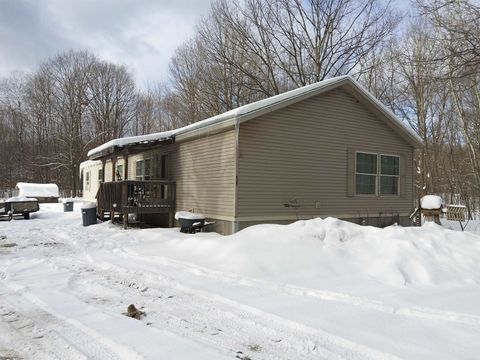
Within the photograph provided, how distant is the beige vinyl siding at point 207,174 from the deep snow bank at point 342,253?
8.18 feet

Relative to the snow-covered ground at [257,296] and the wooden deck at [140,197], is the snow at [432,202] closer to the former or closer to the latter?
the snow-covered ground at [257,296]

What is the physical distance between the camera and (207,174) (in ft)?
38.1

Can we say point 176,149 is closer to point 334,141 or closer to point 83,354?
point 334,141

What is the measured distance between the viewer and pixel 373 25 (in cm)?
2388

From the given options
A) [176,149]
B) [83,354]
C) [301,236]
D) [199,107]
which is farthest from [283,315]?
[199,107]

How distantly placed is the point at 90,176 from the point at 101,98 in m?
18.6

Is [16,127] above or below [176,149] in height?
above

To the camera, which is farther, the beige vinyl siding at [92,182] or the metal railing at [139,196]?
the beige vinyl siding at [92,182]

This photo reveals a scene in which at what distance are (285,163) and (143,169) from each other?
664 cm

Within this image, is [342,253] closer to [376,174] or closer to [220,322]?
[220,322]

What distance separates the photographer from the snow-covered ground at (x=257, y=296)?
368cm

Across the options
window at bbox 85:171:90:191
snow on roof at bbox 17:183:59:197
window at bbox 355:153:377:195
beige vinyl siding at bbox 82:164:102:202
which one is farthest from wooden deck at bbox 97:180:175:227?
snow on roof at bbox 17:183:59:197

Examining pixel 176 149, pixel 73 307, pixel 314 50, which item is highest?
pixel 314 50

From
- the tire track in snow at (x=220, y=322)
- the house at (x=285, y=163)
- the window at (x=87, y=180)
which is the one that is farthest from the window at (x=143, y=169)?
the window at (x=87, y=180)
